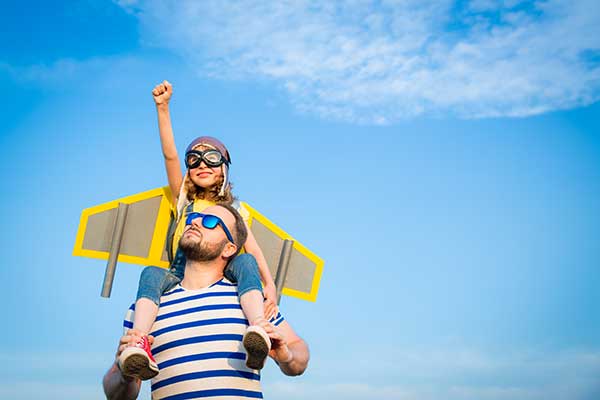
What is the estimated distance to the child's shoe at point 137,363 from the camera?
304 centimetres

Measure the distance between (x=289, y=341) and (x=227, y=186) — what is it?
60.1 inches

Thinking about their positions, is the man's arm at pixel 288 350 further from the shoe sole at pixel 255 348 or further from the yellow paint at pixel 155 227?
the yellow paint at pixel 155 227

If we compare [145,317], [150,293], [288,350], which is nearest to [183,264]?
[150,293]

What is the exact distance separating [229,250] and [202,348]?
65 centimetres

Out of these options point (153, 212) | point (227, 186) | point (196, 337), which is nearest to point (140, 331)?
point (196, 337)

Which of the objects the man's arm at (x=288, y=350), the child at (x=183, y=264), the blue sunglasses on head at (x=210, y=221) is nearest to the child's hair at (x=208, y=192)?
the child at (x=183, y=264)

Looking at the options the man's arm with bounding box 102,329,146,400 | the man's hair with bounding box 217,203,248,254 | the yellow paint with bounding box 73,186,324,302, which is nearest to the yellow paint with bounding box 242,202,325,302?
the yellow paint with bounding box 73,186,324,302

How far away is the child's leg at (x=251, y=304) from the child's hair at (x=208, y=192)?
3.17ft

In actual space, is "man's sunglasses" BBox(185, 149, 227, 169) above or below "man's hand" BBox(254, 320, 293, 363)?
above

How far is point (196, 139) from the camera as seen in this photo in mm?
4801

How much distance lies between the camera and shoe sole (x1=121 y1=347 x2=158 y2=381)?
304 centimetres

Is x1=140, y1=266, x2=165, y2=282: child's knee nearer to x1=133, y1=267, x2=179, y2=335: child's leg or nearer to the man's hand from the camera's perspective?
x1=133, y1=267, x2=179, y2=335: child's leg

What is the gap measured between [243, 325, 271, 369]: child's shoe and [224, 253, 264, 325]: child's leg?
155 mm

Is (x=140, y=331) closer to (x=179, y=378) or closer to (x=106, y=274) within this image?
(x=179, y=378)
